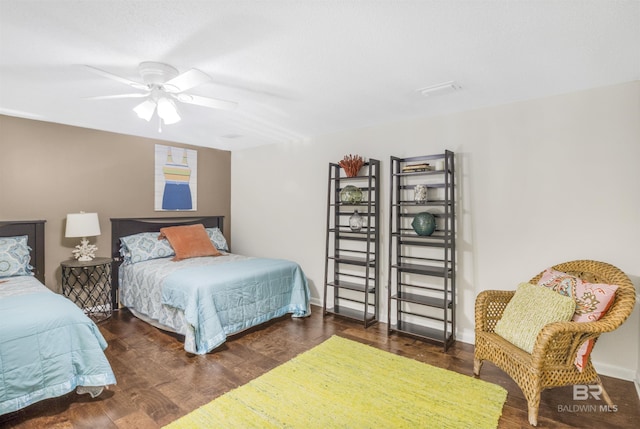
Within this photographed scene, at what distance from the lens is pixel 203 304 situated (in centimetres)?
304

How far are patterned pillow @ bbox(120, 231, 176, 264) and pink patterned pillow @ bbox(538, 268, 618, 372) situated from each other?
4.14 metres

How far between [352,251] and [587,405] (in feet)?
7.84

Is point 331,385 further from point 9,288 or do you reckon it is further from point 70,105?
point 70,105

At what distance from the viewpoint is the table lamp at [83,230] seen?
366 cm

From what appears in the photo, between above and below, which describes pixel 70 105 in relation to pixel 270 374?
above

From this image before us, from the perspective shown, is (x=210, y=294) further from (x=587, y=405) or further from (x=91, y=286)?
(x=587, y=405)

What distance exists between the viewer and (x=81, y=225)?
3.69 meters

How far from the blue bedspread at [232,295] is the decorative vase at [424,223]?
152cm

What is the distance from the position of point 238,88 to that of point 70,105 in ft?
5.70

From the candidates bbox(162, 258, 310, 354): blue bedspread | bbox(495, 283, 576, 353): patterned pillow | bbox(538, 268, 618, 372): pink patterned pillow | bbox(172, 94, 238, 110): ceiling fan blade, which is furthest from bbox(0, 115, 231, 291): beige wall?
bbox(538, 268, 618, 372): pink patterned pillow

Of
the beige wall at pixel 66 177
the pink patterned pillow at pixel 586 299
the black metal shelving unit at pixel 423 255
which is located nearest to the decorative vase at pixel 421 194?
the black metal shelving unit at pixel 423 255

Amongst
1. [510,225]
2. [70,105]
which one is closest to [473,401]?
[510,225]

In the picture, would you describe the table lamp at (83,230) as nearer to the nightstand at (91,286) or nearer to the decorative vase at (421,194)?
the nightstand at (91,286)

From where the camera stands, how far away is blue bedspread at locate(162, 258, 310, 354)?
9.94 ft
